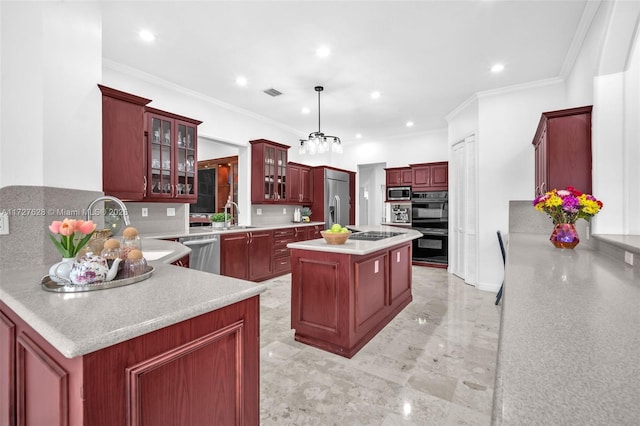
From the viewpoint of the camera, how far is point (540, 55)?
129 inches

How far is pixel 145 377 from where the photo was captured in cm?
85

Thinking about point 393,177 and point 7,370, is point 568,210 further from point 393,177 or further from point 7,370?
point 393,177

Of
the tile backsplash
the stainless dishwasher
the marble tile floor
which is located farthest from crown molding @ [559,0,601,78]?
the stainless dishwasher

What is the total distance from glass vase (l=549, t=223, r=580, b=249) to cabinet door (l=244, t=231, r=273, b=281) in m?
3.70

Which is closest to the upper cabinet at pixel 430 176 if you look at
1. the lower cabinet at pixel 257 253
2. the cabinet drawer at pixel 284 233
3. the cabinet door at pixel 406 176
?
the cabinet door at pixel 406 176

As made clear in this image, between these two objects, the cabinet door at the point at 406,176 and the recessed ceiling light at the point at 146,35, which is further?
the cabinet door at the point at 406,176

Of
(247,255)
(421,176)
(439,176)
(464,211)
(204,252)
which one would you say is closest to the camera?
(204,252)

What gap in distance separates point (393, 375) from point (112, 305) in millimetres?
1936

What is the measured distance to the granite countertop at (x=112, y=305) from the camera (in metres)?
0.74

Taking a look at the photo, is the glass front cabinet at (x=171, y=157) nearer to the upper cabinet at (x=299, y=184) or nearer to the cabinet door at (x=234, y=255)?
the cabinet door at (x=234, y=255)

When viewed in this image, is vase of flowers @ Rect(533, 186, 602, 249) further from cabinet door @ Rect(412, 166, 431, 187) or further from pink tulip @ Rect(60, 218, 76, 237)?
cabinet door @ Rect(412, 166, 431, 187)

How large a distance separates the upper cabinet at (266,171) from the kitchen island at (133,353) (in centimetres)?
391

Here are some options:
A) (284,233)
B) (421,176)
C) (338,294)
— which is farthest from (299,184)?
(338,294)

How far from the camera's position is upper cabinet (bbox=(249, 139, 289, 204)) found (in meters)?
5.10
